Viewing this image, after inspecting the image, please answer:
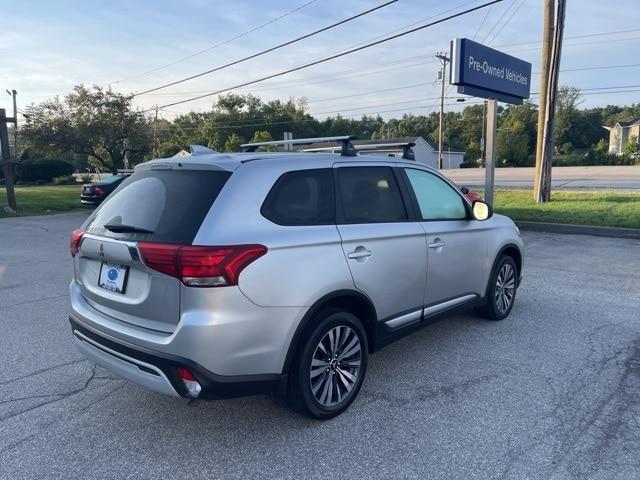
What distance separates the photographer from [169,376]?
2773 mm

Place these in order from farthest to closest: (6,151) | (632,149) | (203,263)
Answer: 1. (632,149)
2. (6,151)
3. (203,263)

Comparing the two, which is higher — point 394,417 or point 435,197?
point 435,197

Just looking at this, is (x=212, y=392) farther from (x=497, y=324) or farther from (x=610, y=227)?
(x=610, y=227)

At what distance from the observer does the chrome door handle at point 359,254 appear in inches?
131

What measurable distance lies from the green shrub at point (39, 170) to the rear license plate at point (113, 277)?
4356 centimetres

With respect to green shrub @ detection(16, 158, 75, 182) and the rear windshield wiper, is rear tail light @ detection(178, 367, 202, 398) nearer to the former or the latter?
the rear windshield wiper

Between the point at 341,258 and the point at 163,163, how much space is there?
53.2 inches

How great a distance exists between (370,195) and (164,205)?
1514mm

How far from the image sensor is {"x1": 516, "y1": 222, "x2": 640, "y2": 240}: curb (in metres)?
10.4

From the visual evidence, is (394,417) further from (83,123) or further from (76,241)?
(83,123)

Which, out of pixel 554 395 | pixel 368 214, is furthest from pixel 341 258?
pixel 554 395

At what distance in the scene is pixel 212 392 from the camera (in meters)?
2.77

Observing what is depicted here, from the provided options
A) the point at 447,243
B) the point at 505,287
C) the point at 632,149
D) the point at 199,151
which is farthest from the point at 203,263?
the point at 632,149

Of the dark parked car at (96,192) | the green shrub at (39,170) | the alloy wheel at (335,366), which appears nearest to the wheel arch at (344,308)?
the alloy wheel at (335,366)
